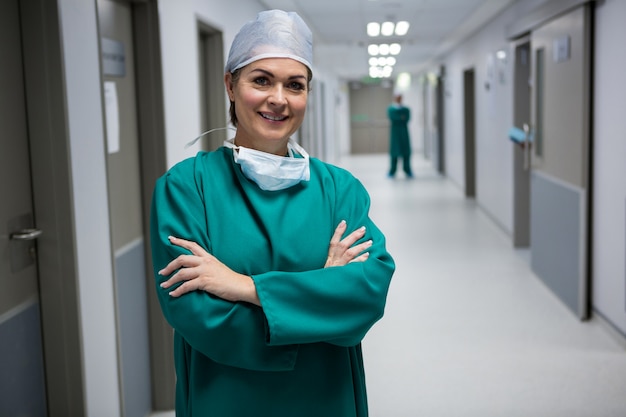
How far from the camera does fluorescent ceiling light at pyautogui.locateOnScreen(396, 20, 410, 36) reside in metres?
8.25

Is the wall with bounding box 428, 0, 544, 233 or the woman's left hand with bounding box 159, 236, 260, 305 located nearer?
the woman's left hand with bounding box 159, 236, 260, 305

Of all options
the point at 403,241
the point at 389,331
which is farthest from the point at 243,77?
the point at 403,241

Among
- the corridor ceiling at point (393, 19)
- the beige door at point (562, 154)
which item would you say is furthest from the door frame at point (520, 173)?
the beige door at point (562, 154)

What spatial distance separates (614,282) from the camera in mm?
4094

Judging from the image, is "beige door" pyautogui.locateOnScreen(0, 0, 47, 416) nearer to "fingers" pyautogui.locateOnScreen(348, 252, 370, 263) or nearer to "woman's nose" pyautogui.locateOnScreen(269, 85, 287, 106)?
"woman's nose" pyautogui.locateOnScreen(269, 85, 287, 106)

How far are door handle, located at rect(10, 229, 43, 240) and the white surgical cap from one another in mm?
968

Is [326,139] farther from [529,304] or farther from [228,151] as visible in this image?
[228,151]

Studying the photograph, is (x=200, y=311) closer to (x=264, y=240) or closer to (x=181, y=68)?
(x=264, y=240)

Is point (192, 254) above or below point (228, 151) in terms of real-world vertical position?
below

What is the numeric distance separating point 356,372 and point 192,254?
1.51 ft

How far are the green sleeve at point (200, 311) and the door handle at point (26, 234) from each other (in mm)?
805

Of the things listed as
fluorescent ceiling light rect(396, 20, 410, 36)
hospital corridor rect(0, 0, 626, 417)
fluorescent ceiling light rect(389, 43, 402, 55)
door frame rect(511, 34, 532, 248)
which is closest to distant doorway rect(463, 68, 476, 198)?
fluorescent ceiling light rect(389, 43, 402, 55)

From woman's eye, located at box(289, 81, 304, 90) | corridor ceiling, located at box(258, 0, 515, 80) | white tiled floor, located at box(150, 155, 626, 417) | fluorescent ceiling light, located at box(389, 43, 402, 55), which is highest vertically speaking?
fluorescent ceiling light, located at box(389, 43, 402, 55)

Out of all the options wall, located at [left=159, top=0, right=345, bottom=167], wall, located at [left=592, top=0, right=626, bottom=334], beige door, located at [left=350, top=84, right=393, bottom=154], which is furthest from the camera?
beige door, located at [left=350, top=84, right=393, bottom=154]
